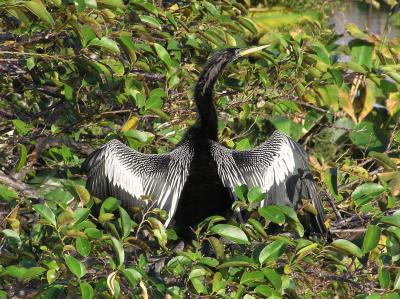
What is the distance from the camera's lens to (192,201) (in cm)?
365

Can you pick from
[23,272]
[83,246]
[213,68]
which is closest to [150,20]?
[213,68]

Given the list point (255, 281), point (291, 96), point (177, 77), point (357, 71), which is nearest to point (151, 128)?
point (177, 77)

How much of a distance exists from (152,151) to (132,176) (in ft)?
1.60

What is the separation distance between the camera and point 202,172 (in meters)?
3.69

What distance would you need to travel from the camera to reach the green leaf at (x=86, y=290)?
2.55 metres

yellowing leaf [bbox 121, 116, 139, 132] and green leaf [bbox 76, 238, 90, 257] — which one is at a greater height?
yellowing leaf [bbox 121, 116, 139, 132]

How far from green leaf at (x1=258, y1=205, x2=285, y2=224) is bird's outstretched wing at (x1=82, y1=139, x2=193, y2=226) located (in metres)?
0.80

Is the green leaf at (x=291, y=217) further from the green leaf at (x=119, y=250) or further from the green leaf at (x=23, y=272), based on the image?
the green leaf at (x=23, y=272)

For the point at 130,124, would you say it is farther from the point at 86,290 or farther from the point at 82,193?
the point at 86,290

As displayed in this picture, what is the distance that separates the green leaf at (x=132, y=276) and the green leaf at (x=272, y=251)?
1.40 ft

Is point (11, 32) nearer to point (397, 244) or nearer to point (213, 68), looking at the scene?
point (213, 68)

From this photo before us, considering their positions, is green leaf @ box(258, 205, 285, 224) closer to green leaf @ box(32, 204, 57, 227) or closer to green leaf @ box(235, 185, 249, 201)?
green leaf @ box(235, 185, 249, 201)

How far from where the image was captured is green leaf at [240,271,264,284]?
2.67m

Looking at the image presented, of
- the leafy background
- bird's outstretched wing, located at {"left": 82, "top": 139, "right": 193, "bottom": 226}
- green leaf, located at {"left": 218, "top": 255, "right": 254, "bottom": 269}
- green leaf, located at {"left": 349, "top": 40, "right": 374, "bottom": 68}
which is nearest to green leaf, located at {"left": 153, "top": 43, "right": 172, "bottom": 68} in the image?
the leafy background
